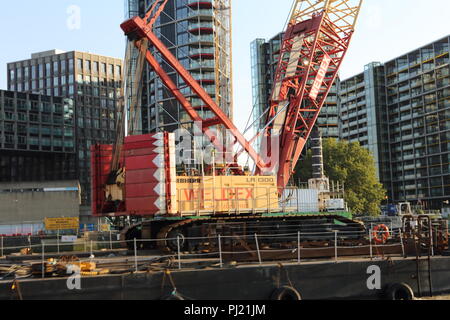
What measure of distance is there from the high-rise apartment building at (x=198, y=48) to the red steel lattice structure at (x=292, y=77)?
173 feet

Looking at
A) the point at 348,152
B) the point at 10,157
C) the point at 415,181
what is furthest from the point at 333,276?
the point at 10,157

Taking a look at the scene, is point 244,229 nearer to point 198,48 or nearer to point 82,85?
point 198,48

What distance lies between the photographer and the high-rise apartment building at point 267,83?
123 m

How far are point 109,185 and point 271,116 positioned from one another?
44.8ft

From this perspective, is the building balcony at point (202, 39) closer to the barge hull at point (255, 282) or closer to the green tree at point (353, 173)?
the green tree at point (353, 173)

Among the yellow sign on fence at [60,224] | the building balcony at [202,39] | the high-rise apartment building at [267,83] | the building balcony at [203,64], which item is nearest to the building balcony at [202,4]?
the building balcony at [202,39]

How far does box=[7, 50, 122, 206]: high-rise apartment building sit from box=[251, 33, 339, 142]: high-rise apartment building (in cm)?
4350

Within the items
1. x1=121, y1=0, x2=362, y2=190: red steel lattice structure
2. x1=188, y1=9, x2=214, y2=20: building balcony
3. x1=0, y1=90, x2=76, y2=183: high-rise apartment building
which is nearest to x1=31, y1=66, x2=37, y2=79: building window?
x1=0, y1=90, x2=76, y2=183: high-rise apartment building

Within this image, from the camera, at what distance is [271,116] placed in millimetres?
35625

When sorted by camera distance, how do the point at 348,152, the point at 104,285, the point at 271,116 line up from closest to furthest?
the point at 104,285 < the point at 271,116 < the point at 348,152

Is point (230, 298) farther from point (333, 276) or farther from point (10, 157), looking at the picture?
point (10, 157)

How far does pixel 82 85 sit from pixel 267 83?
192 ft

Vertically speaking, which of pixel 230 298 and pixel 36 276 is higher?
pixel 36 276
